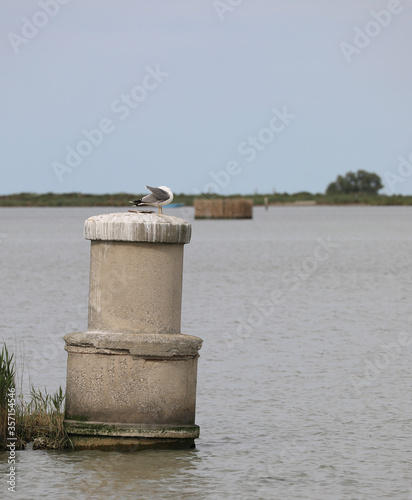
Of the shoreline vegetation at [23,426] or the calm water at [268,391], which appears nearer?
the calm water at [268,391]

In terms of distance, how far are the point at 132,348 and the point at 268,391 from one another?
453 centimetres

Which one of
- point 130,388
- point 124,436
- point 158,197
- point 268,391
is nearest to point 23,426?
point 124,436

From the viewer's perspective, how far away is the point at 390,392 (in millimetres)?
13914

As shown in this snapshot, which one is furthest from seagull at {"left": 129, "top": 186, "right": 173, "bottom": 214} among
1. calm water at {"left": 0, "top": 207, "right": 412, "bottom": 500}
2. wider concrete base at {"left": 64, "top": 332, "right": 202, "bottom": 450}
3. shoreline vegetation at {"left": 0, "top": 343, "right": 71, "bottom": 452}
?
calm water at {"left": 0, "top": 207, "right": 412, "bottom": 500}

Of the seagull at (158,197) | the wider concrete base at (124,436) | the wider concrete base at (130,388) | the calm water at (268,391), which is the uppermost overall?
the seagull at (158,197)

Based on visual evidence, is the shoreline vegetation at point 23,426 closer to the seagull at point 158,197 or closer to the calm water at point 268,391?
the calm water at point 268,391

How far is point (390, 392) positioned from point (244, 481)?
474cm

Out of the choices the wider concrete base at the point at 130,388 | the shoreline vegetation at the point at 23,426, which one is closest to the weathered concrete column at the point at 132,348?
the wider concrete base at the point at 130,388

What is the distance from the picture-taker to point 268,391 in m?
14.0

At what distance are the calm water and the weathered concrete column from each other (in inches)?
11.4

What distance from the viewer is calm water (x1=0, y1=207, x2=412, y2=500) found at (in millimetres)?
9461

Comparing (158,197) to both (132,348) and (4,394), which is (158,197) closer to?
(132,348)

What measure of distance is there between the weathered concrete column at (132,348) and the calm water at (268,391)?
290 millimetres

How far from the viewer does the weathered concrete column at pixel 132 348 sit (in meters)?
9.81
